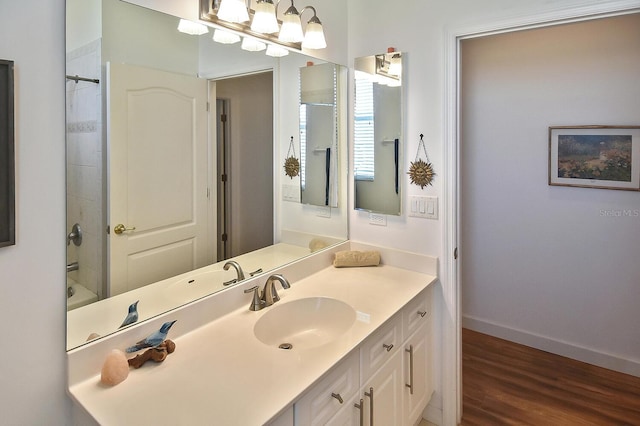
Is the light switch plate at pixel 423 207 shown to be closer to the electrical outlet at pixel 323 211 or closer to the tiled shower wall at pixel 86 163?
the electrical outlet at pixel 323 211

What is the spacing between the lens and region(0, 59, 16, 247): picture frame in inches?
39.6

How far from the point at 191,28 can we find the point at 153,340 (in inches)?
44.4

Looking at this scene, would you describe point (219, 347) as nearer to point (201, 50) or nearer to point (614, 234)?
point (201, 50)

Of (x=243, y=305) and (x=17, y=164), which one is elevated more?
(x=17, y=164)

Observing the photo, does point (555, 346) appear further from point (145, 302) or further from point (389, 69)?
point (145, 302)

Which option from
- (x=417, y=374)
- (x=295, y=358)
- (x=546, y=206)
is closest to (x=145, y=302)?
(x=295, y=358)

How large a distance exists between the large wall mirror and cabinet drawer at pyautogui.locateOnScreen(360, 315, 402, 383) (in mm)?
605

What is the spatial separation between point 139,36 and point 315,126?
107 centimetres

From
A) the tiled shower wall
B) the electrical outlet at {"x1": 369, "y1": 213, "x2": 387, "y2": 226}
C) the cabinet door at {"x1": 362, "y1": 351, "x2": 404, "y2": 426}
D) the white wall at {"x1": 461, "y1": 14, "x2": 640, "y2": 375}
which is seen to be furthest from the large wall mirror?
the white wall at {"x1": 461, "y1": 14, "x2": 640, "y2": 375}

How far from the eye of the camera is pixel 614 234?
264cm

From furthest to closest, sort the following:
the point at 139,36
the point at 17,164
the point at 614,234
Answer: the point at 614,234, the point at 139,36, the point at 17,164

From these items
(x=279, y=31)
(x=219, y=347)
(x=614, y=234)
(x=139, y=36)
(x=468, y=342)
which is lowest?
(x=468, y=342)

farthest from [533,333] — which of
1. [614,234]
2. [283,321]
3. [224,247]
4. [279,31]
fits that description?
[279,31]

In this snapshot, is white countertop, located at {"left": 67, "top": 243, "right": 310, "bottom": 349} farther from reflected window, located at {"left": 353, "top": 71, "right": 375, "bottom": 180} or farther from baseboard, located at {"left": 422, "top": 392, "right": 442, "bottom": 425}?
baseboard, located at {"left": 422, "top": 392, "right": 442, "bottom": 425}
